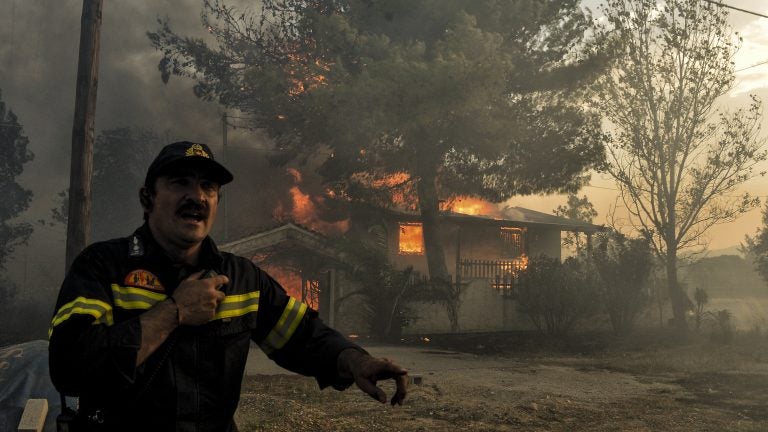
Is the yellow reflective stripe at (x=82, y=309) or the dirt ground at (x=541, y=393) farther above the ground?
the yellow reflective stripe at (x=82, y=309)

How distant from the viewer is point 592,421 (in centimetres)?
815

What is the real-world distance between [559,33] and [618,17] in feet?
8.32

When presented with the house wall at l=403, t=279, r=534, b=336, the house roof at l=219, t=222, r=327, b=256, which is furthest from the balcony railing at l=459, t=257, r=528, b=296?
the house roof at l=219, t=222, r=327, b=256

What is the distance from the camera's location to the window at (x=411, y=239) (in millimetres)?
29672

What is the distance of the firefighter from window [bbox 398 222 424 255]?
27013 mm

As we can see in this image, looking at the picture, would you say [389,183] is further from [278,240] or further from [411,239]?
[278,240]

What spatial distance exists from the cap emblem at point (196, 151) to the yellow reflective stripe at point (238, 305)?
499 mm

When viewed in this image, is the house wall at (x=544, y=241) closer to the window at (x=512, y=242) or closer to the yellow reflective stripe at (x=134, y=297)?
the window at (x=512, y=242)

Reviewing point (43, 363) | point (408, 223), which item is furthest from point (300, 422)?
point (408, 223)

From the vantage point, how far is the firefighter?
1.95 m

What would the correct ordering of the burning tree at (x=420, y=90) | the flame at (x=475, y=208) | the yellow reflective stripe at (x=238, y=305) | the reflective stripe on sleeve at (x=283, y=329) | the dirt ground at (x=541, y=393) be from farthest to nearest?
the flame at (x=475, y=208) → the burning tree at (x=420, y=90) → the dirt ground at (x=541, y=393) → the reflective stripe on sleeve at (x=283, y=329) → the yellow reflective stripe at (x=238, y=305)

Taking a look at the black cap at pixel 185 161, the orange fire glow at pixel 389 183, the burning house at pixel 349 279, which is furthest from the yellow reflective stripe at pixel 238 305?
the orange fire glow at pixel 389 183

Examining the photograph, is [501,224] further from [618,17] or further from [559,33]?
[618,17]

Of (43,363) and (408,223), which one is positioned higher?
(408,223)
